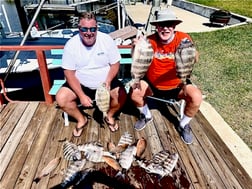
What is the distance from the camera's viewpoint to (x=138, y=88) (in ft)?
9.81

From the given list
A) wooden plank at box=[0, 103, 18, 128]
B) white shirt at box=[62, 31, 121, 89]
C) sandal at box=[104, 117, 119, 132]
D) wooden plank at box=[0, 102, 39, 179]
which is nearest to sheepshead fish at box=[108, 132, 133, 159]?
sandal at box=[104, 117, 119, 132]

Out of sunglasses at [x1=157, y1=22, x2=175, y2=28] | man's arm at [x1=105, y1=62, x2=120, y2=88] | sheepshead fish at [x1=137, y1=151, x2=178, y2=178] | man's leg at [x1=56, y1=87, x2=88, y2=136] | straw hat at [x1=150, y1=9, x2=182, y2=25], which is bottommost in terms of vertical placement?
sheepshead fish at [x1=137, y1=151, x2=178, y2=178]

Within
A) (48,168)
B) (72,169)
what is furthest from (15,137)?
(72,169)

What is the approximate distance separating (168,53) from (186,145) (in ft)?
3.73

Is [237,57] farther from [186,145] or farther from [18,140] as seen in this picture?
[18,140]

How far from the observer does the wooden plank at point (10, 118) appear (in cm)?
322

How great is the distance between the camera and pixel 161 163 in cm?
267

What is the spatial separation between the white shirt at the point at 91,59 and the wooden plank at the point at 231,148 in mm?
1567

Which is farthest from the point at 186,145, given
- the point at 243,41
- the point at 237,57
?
the point at 243,41

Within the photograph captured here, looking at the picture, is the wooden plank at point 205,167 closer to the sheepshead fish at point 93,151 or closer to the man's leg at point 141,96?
the man's leg at point 141,96

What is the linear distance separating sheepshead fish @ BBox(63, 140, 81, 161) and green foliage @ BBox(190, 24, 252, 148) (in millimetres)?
2545

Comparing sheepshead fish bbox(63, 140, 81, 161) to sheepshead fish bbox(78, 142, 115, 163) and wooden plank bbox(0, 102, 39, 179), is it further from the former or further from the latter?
wooden plank bbox(0, 102, 39, 179)

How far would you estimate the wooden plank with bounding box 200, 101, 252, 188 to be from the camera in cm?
264

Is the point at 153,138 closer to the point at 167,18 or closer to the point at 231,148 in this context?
the point at 231,148
